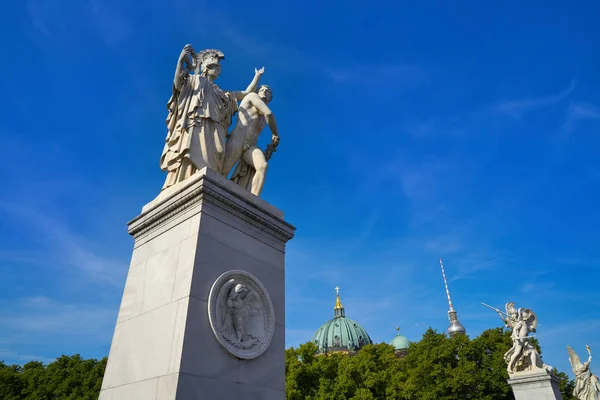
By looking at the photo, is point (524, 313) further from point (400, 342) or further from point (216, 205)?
point (400, 342)

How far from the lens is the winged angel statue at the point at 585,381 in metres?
27.0

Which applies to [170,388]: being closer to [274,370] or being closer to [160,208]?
[274,370]

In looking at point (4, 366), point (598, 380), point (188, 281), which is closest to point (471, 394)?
point (598, 380)

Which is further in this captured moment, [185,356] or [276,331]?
[276,331]

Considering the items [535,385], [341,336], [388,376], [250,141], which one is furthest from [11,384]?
[341,336]

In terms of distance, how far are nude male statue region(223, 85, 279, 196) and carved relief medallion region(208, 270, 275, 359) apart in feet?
7.79

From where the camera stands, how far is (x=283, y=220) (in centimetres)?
870

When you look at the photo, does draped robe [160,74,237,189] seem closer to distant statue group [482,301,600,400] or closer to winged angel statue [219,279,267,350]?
winged angel statue [219,279,267,350]

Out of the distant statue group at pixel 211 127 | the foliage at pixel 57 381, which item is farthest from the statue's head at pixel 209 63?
the foliage at pixel 57 381

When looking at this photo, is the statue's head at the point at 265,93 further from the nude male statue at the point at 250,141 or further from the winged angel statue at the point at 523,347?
the winged angel statue at the point at 523,347

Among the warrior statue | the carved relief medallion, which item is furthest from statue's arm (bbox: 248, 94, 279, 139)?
the carved relief medallion

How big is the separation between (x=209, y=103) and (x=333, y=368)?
36490 mm

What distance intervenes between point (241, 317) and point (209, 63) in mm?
5724

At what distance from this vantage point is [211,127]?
8.80 m
